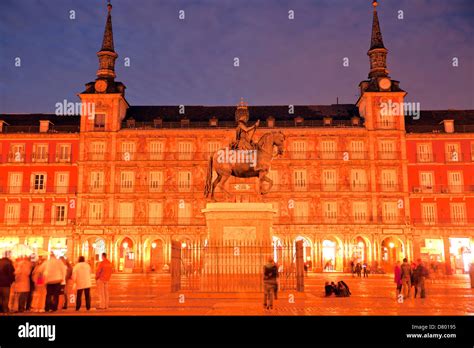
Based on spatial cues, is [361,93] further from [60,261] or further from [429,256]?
[60,261]

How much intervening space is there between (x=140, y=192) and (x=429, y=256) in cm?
2589

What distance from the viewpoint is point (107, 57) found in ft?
163

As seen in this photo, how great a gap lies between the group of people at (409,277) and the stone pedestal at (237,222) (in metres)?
4.16

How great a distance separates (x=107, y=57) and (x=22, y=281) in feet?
135

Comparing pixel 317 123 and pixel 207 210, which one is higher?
pixel 317 123

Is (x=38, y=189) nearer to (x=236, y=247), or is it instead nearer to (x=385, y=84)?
(x=385, y=84)

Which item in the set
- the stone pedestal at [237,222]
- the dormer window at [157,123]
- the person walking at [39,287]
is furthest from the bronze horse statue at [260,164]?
the dormer window at [157,123]

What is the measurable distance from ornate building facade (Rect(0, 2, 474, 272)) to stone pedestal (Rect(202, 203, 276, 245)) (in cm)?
2799

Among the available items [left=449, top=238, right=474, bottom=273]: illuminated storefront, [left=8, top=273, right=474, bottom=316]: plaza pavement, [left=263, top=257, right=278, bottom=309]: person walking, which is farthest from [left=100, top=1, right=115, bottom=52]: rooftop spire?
[left=263, top=257, right=278, bottom=309]: person walking

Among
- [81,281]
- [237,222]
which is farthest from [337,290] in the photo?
[81,281]

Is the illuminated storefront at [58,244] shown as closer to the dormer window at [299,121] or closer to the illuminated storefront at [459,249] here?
the dormer window at [299,121]

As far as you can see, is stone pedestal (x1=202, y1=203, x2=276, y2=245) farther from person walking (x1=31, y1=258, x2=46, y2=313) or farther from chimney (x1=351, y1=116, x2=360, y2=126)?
chimney (x1=351, y1=116, x2=360, y2=126)

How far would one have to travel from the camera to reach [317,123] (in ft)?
157
